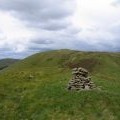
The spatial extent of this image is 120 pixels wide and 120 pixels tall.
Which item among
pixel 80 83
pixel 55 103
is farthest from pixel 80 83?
pixel 55 103

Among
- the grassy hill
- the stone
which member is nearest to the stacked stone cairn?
the stone

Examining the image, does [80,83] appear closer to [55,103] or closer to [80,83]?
[80,83]

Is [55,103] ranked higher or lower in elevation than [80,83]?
lower

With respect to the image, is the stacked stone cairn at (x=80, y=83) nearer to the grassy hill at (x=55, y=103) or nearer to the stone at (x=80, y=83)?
the stone at (x=80, y=83)

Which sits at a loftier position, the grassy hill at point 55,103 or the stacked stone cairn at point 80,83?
the stacked stone cairn at point 80,83

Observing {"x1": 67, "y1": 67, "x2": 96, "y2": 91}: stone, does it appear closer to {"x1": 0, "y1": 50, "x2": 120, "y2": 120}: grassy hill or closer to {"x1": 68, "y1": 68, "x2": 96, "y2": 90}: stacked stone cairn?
{"x1": 68, "y1": 68, "x2": 96, "y2": 90}: stacked stone cairn

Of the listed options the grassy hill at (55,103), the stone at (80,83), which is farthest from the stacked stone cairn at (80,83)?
the grassy hill at (55,103)

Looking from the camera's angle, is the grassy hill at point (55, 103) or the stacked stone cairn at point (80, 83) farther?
the stacked stone cairn at point (80, 83)

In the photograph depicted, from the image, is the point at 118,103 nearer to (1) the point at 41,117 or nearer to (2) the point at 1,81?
(1) the point at 41,117

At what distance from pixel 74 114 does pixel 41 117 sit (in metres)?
4.67

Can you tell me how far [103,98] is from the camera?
49031 millimetres

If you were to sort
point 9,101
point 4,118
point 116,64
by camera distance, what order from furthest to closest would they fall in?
point 116,64 < point 9,101 < point 4,118

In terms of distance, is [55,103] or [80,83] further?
[80,83]

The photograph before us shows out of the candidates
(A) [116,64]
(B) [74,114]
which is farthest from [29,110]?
(A) [116,64]
